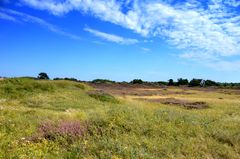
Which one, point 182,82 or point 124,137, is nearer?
point 124,137

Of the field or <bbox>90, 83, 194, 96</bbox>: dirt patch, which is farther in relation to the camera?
<bbox>90, 83, 194, 96</bbox>: dirt patch

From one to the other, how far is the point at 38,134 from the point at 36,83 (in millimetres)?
29158

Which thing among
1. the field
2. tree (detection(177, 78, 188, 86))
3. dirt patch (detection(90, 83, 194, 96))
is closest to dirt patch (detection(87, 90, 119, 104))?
dirt patch (detection(90, 83, 194, 96))

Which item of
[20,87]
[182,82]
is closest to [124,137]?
[20,87]

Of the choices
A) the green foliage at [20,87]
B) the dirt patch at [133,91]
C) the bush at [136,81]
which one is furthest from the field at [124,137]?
the bush at [136,81]

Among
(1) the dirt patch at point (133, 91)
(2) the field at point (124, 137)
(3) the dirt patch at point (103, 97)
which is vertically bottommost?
(2) the field at point (124, 137)

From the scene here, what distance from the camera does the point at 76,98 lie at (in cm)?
3672

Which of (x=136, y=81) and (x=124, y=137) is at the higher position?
(x=136, y=81)

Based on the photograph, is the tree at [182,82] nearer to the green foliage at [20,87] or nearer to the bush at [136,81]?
the bush at [136,81]

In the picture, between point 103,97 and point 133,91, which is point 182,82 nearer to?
point 133,91

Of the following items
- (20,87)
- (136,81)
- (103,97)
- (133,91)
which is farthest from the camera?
(136,81)

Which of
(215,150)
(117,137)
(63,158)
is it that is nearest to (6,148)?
(63,158)

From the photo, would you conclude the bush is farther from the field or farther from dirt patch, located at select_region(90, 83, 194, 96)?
the field

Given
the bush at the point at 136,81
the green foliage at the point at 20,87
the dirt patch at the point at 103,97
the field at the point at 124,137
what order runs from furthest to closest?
1. the bush at the point at 136,81
2. the dirt patch at the point at 103,97
3. the green foliage at the point at 20,87
4. the field at the point at 124,137
